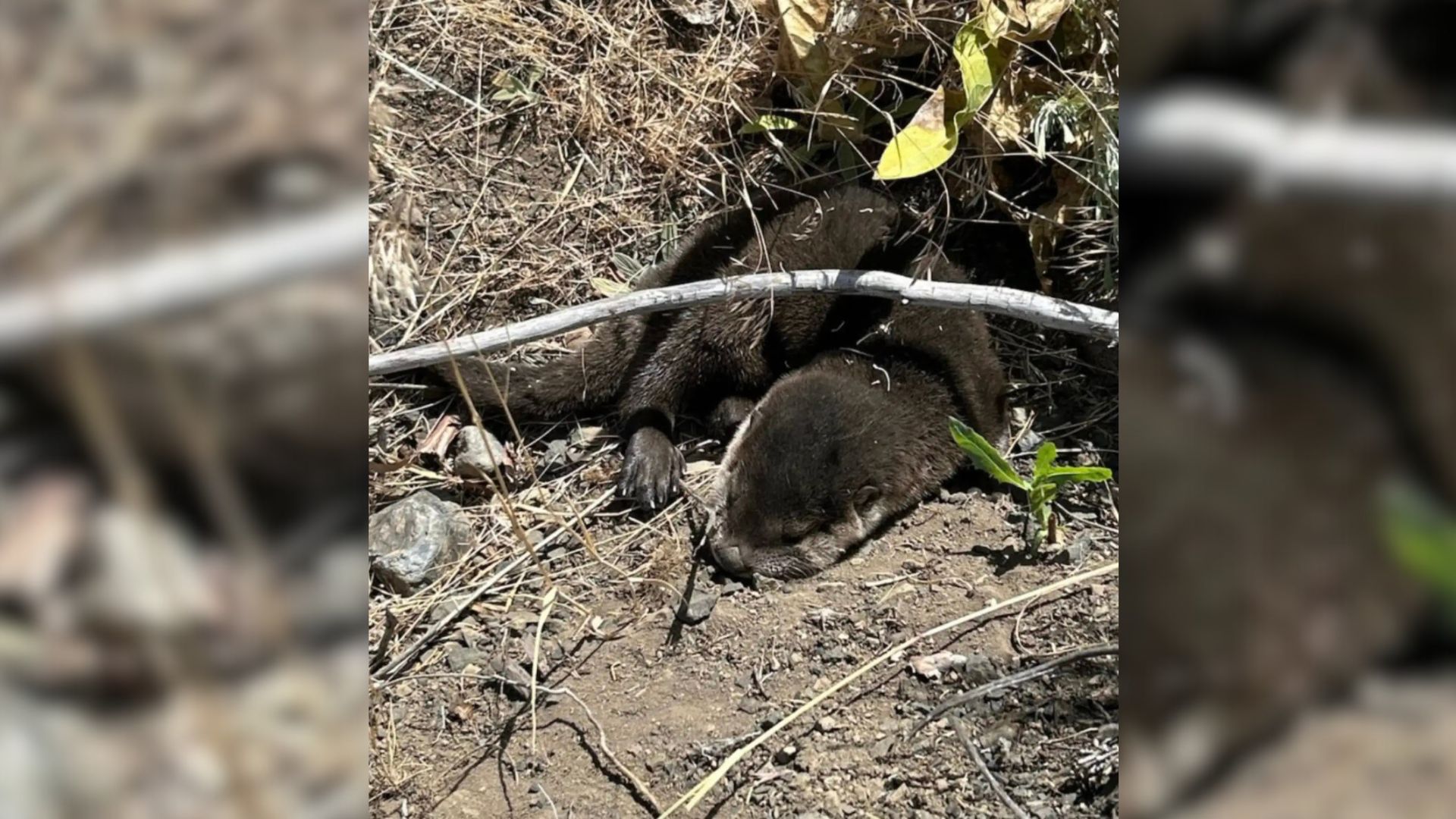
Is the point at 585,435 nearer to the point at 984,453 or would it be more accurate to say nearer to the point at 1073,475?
the point at 984,453

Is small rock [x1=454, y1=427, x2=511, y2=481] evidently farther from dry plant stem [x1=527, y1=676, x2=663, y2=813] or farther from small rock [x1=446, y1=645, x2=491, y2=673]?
dry plant stem [x1=527, y1=676, x2=663, y2=813]

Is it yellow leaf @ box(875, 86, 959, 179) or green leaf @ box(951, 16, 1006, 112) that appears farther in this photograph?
yellow leaf @ box(875, 86, 959, 179)

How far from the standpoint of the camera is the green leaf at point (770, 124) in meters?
3.47

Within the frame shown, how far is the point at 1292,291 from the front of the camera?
474mm

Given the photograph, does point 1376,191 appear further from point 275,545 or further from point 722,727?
point 722,727

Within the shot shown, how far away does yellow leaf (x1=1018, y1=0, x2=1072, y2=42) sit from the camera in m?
2.79

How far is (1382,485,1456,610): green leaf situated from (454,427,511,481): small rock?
290 cm

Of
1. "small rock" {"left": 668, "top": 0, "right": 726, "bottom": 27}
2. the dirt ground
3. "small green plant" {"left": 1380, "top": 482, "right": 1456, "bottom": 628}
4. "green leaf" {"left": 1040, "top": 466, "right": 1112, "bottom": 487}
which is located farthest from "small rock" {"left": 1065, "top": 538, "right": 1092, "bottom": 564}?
"small green plant" {"left": 1380, "top": 482, "right": 1456, "bottom": 628}

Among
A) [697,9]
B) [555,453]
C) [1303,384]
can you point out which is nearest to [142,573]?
[1303,384]

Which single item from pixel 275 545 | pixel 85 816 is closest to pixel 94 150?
pixel 275 545

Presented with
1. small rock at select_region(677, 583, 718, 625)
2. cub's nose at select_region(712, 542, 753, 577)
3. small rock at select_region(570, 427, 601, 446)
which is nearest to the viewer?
small rock at select_region(677, 583, 718, 625)

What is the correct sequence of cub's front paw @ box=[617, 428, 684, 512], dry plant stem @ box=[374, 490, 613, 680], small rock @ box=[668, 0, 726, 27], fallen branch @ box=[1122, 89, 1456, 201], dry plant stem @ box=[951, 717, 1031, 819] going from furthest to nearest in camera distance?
1. small rock @ box=[668, 0, 726, 27]
2. cub's front paw @ box=[617, 428, 684, 512]
3. dry plant stem @ box=[374, 490, 613, 680]
4. dry plant stem @ box=[951, 717, 1031, 819]
5. fallen branch @ box=[1122, 89, 1456, 201]

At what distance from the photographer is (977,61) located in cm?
288

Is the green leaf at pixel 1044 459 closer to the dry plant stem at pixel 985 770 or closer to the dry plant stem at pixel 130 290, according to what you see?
the dry plant stem at pixel 985 770
